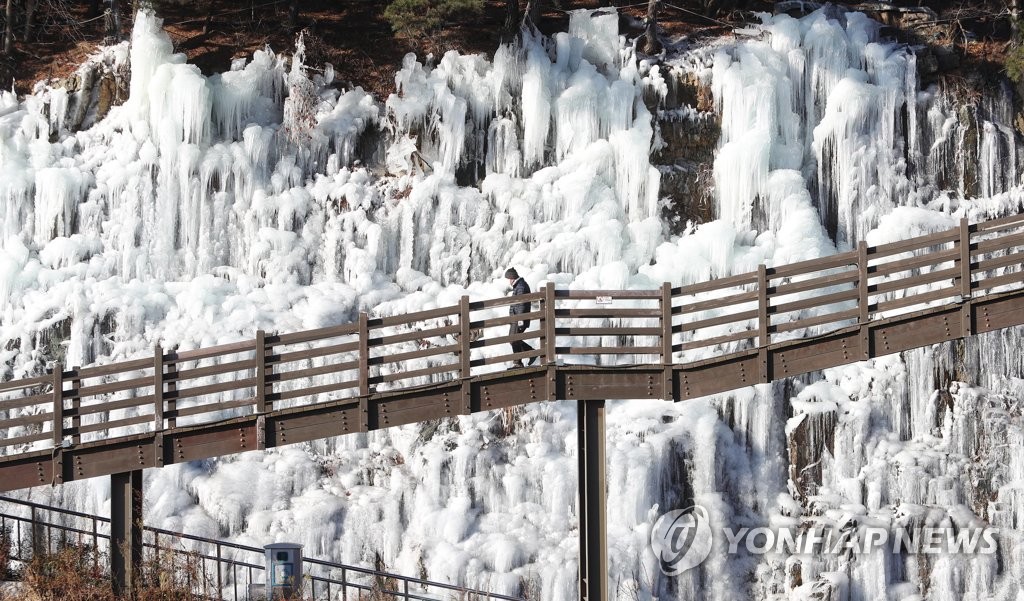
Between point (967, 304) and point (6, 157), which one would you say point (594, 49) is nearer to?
point (6, 157)

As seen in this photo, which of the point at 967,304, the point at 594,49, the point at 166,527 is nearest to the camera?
the point at 967,304

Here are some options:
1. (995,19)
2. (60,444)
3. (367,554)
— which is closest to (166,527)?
(367,554)

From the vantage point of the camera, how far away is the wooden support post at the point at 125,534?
16812 millimetres

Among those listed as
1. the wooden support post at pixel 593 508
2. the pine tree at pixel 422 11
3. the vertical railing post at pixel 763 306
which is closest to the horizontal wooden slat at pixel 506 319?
the wooden support post at pixel 593 508

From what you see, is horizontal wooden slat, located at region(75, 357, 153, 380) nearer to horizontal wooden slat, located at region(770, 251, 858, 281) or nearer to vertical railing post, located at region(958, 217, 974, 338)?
horizontal wooden slat, located at region(770, 251, 858, 281)

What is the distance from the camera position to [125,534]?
1689cm

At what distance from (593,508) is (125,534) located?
5203mm

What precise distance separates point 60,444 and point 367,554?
719 centimetres

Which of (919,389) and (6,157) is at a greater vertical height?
(6,157)

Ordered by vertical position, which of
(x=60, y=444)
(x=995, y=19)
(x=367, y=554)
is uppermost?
(x=995, y=19)

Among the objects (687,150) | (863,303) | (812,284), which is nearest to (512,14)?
(687,150)

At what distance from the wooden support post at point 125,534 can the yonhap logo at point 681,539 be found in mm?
8835

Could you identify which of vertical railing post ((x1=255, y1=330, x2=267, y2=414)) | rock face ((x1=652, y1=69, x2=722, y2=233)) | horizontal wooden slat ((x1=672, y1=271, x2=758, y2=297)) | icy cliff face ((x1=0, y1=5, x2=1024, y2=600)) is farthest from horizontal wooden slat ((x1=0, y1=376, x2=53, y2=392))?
rock face ((x1=652, y1=69, x2=722, y2=233))

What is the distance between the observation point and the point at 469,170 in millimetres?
27266
